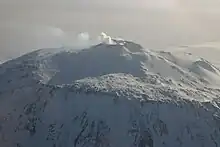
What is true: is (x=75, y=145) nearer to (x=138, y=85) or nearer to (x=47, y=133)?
(x=47, y=133)

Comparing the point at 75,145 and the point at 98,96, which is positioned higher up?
the point at 98,96

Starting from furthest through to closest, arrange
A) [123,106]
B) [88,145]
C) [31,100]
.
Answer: [31,100] → [123,106] → [88,145]

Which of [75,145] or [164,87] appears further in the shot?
[164,87]

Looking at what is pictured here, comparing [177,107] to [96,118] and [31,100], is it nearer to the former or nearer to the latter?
[96,118]

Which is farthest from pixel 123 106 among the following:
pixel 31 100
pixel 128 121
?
pixel 31 100

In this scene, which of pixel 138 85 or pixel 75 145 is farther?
pixel 138 85

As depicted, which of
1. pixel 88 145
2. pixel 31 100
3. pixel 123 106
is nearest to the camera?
pixel 88 145

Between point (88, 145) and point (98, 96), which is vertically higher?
point (98, 96)

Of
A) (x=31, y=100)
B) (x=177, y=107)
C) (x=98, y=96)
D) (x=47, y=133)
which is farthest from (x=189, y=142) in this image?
(x=31, y=100)
